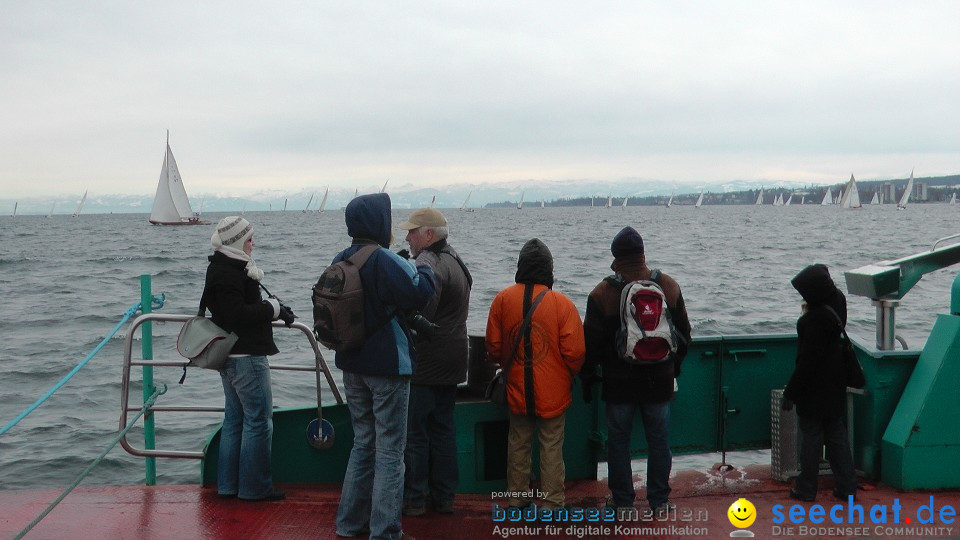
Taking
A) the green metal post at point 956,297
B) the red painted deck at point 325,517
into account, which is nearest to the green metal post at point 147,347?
the red painted deck at point 325,517

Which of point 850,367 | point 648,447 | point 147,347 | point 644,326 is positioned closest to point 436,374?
point 644,326

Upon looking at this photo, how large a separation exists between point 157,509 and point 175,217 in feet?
286

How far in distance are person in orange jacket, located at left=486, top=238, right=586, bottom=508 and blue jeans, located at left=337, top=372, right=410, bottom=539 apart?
71 centimetres

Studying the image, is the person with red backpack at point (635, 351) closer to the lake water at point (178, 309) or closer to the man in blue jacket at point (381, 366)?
the man in blue jacket at point (381, 366)

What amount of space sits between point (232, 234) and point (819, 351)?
3.30 m

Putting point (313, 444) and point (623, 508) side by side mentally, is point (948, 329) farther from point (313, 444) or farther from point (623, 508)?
point (313, 444)

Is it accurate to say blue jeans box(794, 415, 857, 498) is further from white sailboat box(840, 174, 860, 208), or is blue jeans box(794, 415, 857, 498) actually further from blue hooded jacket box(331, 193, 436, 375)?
white sailboat box(840, 174, 860, 208)

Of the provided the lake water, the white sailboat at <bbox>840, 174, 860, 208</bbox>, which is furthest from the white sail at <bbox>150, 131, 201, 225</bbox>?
the white sailboat at <bbox>840, 174, 860, 208</bbox>

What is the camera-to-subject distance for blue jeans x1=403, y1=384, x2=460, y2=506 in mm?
4719

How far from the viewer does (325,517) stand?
15.6 feet

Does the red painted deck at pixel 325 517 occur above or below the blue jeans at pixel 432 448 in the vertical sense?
below

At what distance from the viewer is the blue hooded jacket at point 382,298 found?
13.3 ft

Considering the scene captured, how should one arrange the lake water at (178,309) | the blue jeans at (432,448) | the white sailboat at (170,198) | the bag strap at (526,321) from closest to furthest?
the bag strap at (526,321) → the blue jeans at (432,448) → the lake water at (178,309) → the white sailboat at (170,198)

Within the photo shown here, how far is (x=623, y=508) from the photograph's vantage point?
4.86 meters
